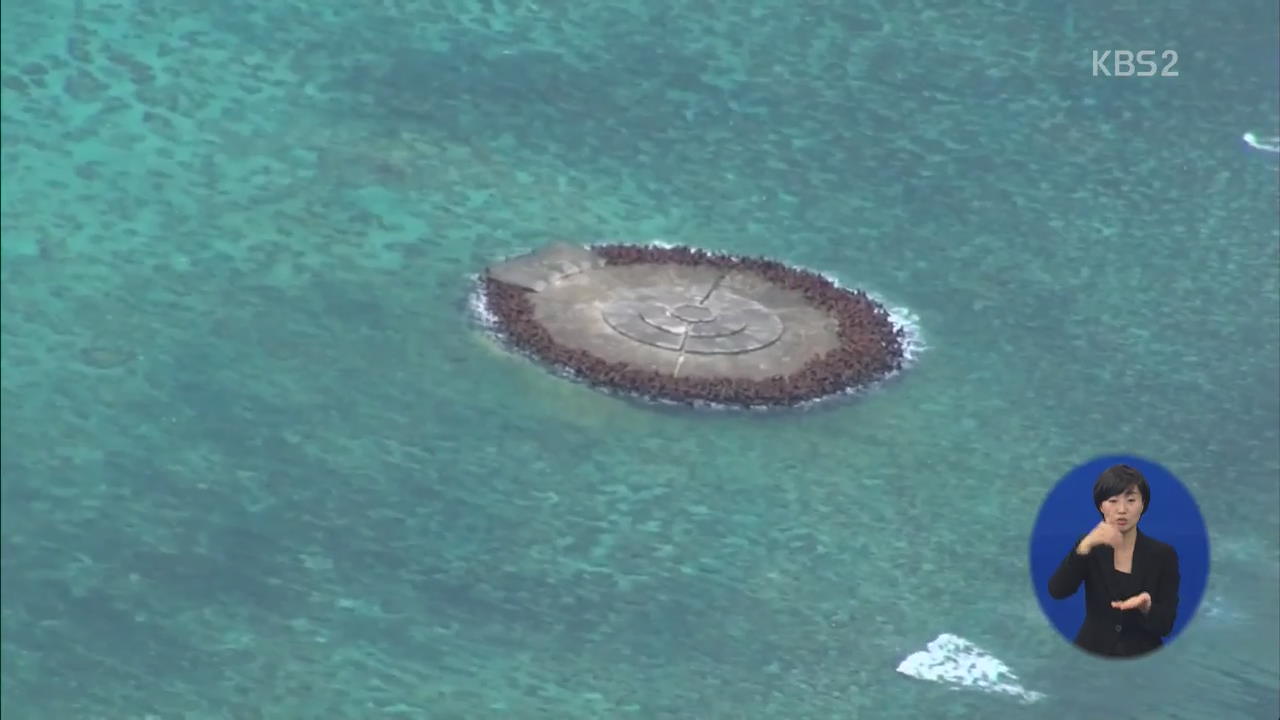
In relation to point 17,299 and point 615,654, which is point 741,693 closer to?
point 615,654

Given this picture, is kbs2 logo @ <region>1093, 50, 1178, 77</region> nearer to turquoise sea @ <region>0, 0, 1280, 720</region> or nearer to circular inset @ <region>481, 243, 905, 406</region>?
turquoise sea @ <region>0, 0, 1280, 720</region>

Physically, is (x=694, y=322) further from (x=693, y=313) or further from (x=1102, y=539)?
(x=1102, y=539)

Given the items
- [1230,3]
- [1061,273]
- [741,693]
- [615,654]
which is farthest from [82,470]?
[1230,3]

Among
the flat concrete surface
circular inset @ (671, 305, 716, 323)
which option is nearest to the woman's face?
the flat concrete surface

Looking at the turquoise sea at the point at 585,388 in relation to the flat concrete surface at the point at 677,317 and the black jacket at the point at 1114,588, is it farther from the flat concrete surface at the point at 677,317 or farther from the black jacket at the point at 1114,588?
the black jacket at the point at 1114,588

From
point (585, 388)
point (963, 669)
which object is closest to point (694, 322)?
point (585, 388)

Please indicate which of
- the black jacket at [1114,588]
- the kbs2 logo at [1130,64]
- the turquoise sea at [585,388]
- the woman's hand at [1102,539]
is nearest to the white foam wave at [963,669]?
the turquoise sea at [585,388]
